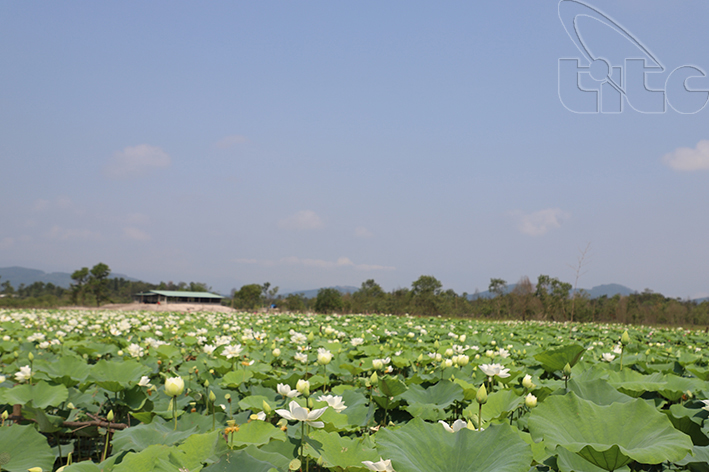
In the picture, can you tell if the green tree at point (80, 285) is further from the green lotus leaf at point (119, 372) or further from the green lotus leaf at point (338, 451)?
the green lotus leaf at point (338, 451)

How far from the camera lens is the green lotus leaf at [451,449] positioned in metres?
1.05

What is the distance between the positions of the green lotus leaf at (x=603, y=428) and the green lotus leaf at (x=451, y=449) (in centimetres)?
22

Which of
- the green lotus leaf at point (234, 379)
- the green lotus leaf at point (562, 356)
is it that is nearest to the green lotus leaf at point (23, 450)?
the green lotus leaf at point (234, 379)

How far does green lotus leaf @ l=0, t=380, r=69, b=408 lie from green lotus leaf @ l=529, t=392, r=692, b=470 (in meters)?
2.73

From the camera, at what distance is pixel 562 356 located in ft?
7.61

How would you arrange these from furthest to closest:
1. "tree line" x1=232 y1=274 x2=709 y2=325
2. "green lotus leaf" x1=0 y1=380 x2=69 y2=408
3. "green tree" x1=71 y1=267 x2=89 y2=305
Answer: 1. "green tree" x1=71 y1=267 x2=89 y2=305
2. "tree line" x1=232 y1=274 x2=709 y2=325
3. "green lotus leaf" x1=0 y1=380 x2=69 y2=408

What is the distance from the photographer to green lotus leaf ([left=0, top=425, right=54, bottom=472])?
1634 millimetres

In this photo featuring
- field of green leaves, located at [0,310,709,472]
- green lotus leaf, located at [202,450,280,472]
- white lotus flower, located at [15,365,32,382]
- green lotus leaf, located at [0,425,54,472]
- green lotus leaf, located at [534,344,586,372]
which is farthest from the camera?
white lotus flower, located at [15,365,32,382]

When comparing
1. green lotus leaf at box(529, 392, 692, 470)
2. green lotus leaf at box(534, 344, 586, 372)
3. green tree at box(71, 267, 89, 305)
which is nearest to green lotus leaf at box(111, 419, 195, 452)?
green lotus leaf at box(529, 392, 692, 470)

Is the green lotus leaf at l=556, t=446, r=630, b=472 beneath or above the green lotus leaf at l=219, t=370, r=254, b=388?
above

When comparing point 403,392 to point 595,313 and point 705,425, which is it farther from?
point 595,313

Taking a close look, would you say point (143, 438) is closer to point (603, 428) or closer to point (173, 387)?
Result: point (173, 387)

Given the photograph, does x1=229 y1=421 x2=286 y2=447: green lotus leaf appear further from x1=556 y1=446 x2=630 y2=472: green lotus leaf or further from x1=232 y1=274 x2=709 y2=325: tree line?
x1=232 y1=274 x2=709 y2=325: tree line

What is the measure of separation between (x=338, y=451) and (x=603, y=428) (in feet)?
3.09
